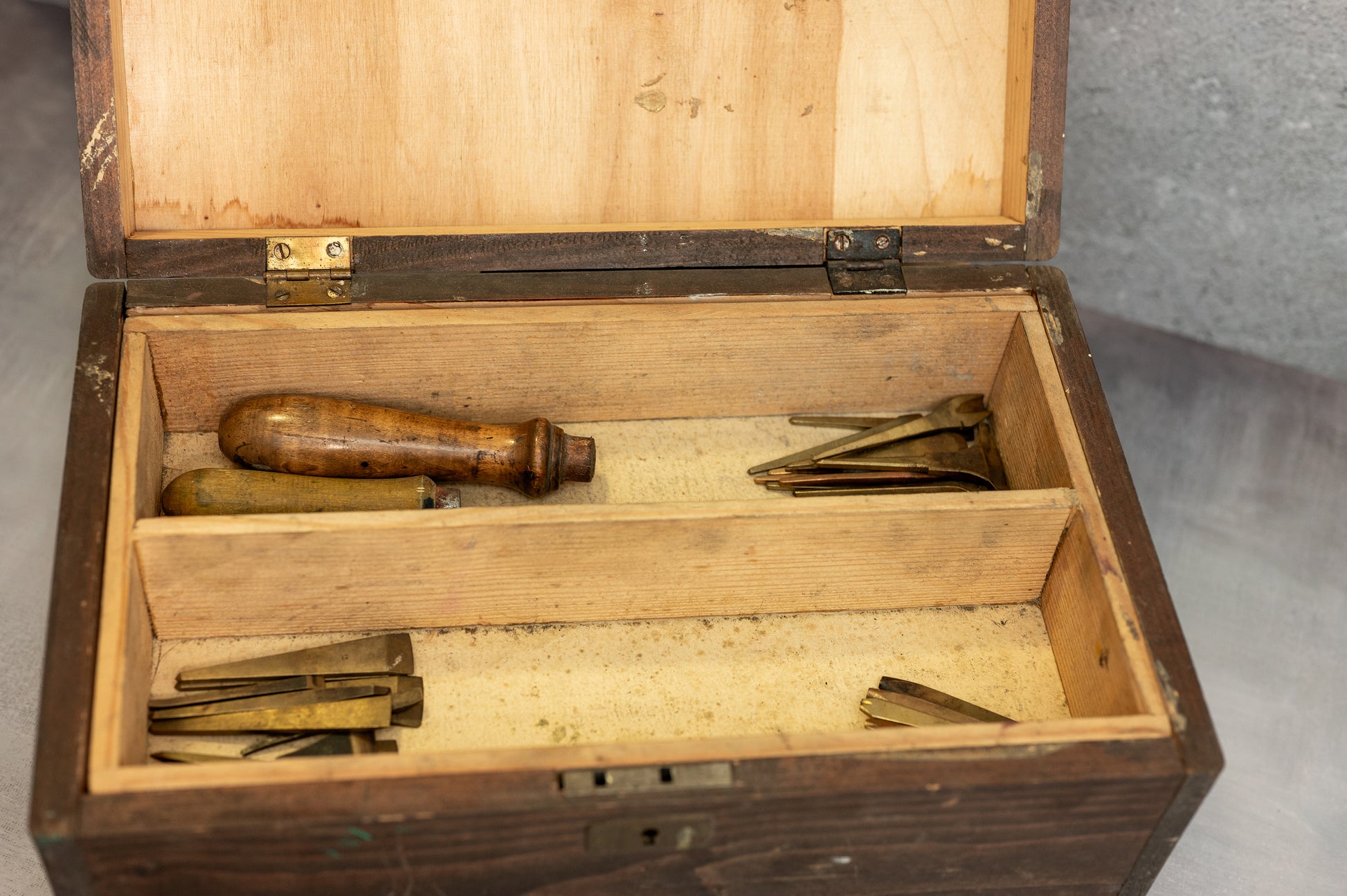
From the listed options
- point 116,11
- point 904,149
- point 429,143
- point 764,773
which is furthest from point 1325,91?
point 116,11

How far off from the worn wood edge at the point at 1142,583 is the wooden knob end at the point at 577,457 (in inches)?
29.2

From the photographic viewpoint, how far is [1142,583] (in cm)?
164

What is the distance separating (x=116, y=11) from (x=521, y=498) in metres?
0.96

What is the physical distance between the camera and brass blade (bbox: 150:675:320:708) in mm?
1672

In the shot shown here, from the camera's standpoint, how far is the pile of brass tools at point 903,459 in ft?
6.66

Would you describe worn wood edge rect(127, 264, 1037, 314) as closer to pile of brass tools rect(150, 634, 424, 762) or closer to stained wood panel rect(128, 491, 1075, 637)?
stained wood panel rect(128, 491, 1075, 637)

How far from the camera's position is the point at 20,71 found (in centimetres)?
310

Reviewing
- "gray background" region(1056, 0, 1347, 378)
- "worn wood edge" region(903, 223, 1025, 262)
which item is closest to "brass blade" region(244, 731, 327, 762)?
"worn wood edge" region(903, 223, 1025, 262)

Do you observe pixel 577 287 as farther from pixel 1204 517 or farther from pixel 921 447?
pixel 1204 517

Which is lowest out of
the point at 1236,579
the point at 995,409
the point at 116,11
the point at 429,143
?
the point at 1236,579

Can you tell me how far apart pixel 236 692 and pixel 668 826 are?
66cm

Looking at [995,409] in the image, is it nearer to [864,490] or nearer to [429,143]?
[864,490]

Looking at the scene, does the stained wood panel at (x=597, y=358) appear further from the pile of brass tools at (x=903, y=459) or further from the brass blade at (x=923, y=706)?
the brass blade at (x=923, y=706)

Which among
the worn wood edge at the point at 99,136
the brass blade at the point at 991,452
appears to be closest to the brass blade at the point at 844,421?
the brass blade at the point at 991,452
